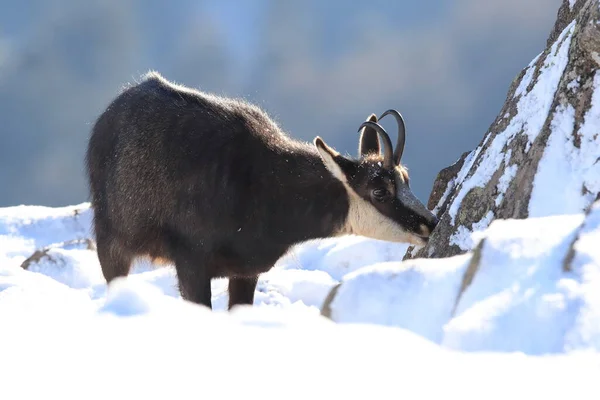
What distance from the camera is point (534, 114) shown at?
5906 mm

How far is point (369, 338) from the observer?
2.18 metres

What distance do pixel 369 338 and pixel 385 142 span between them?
4672 millimetres

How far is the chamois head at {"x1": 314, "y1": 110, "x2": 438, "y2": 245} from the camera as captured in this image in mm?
6677

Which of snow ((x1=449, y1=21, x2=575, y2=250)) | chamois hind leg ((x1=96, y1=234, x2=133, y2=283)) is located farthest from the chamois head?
chamois hind leg ((x1=96, y1=234, x2=133, y2=283))

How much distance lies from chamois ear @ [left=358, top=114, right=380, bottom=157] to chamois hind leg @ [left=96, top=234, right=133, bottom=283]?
7.99 feet

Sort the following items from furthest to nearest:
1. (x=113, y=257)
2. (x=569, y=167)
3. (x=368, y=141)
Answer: (x=113, y=257)
(x=368, y=141)
(x=569, y=167)

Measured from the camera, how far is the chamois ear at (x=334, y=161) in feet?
21.5

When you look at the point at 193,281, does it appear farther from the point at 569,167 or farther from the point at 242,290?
the point at 569,167

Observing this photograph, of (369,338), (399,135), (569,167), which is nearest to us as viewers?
(369,338)

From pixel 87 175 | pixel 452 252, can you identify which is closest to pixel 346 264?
pixel 87 175

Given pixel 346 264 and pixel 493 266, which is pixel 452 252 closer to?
pixel 493 266

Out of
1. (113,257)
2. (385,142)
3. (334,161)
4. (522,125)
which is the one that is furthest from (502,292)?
(113,257)

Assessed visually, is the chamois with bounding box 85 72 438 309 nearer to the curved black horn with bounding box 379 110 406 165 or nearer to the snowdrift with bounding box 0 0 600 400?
the curved black horn with bounding box 379 110 406 165

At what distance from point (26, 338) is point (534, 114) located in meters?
4.69
